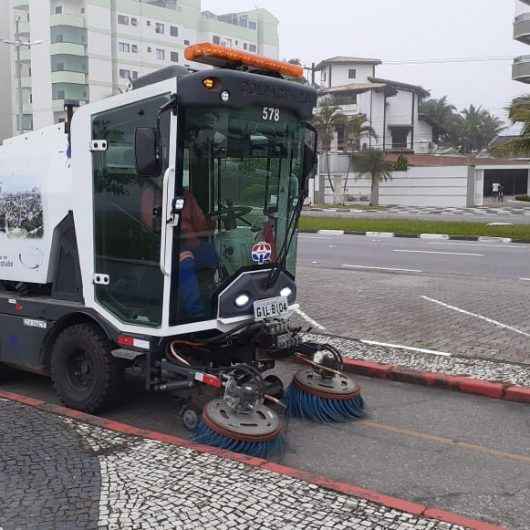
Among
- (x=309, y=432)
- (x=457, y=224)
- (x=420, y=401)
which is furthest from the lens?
(x=457, y=224)

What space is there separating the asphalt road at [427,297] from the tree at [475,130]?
6300cm

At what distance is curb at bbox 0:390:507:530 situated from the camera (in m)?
3.85

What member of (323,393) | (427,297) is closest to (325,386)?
(323,393)

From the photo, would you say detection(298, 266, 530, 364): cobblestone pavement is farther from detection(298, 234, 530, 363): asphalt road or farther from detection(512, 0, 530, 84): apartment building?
detection(512, 0, 530, 84): apartment building

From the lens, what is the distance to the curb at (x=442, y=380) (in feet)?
20.4

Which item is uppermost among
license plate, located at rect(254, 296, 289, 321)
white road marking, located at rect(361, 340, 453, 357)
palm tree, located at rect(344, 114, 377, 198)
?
palm tree, located at rect(344, 114, 377, 198)

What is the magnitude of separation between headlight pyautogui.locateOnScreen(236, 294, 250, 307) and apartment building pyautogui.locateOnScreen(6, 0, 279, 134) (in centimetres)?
5887

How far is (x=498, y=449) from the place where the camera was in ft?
17.0

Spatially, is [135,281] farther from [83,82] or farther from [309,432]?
[83,82]

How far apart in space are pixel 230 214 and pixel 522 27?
42.5 m

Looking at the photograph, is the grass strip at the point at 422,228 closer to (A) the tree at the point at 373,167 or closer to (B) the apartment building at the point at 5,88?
(A) the tree at the point at 373,167

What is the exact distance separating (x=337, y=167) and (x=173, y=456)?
46.3 meters

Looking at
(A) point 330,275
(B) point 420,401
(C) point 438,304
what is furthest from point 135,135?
(A) point 330,275

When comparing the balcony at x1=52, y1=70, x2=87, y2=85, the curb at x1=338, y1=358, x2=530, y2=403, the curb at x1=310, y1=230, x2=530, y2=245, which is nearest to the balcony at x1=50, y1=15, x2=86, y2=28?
the balcony at x1=52, y1=70, x2=87, y2=85
